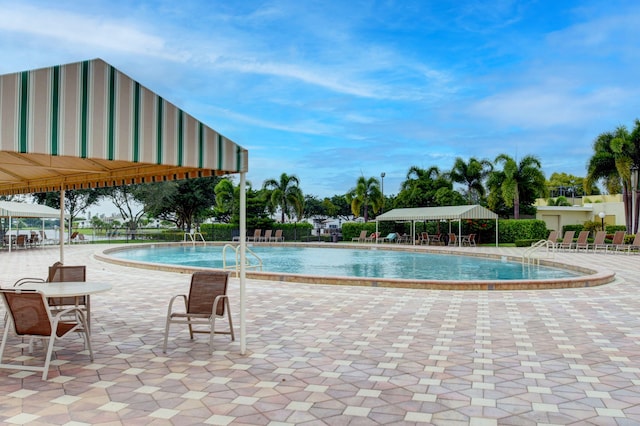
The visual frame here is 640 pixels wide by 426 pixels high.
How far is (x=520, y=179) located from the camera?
28359 mm

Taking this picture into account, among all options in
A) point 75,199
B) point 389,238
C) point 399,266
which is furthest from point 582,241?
point 75,199

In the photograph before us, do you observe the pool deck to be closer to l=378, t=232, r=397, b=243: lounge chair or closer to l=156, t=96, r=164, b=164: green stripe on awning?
l=156, t=96, r=164, b=164: green stripe on awning

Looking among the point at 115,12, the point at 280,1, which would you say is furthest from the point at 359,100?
the point at 115,12

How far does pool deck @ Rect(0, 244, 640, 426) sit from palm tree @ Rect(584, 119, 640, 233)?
19.4 m

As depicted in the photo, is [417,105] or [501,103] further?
[417,105]

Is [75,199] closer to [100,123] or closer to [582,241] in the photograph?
[582,241]

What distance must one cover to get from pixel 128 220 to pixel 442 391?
135ft

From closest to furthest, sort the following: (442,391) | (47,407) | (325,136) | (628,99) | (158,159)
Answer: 1. (47,407)
2. (442,391)
3. (158,159)
4. (628,99)
5. (325,136)

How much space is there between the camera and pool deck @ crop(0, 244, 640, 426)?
3533 mm

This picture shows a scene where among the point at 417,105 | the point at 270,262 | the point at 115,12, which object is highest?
the point at 417,105

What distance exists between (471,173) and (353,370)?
2958 centimetres

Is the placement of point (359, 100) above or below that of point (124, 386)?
above

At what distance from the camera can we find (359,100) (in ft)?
121

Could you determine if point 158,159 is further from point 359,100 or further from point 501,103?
point 359,100
